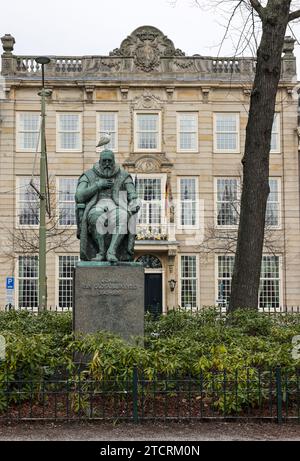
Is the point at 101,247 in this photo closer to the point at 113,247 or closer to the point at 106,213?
the point at 113,247

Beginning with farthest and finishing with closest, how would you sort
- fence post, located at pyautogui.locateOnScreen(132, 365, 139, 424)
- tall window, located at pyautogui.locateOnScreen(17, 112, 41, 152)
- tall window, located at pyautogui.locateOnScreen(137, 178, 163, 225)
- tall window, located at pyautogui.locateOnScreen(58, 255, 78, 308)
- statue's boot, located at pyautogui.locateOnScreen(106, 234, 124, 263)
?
tall window, located at pyautogui.locateOnScreen(17, 112, 41, 152) → tall window, located at pyautogui.locateOnScreen(137, 178, 163, 225) → tall window, located at pyautogui.locateOnScreen(58, 255, 78, 308) → statue's boot, located at pyautogui.locateOnScreen(106, 234, 124, 263) → fence post, located at pyautogui.locateOnScreen(132, 365, 139, 424)

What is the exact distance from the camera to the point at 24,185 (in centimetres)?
3359

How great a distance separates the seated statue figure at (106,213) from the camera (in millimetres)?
10758

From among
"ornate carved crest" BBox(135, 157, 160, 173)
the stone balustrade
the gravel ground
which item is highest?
the stone balustrade

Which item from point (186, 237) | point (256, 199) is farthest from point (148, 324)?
point (186, 237)

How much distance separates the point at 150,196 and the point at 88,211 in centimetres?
2293

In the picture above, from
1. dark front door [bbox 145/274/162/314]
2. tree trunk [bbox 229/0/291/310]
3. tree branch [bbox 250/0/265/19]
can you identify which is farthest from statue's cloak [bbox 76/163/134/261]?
dark front door [bbox 145/274/162/314]

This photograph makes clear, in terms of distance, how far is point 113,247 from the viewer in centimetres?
1061

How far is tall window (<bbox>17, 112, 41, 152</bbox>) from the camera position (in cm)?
3406

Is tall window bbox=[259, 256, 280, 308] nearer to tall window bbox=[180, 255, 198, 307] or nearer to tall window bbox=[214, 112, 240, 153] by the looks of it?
tall window bbox=[180, 255, 198, 307]

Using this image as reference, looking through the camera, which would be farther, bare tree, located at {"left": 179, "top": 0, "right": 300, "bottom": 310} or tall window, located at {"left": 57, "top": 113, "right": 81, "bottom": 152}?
tall window, located at {"left": 57, "top": 113, "right": 81, "bottom": 152}

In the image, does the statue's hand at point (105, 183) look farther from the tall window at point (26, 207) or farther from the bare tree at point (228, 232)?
the tall window at point (26, 207)

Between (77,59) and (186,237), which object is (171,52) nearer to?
(77,59)

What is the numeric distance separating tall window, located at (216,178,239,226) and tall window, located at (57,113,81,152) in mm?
7856
